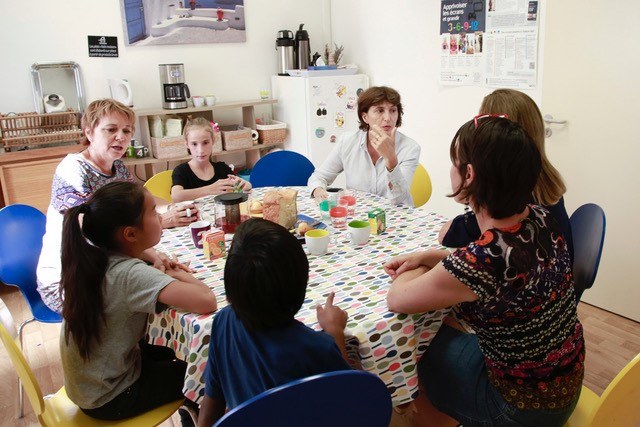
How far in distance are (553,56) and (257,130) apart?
2.30 metres

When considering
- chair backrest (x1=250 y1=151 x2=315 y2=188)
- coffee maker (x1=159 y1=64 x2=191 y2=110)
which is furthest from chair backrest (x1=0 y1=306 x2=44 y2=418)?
coffee maker (x1=159 y1=64 x2=191 y2=110)

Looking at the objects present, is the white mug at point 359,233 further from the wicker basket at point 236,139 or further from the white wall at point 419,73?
the wicker basket at point 236,139

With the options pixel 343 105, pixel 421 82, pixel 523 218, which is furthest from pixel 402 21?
pixel 523 218

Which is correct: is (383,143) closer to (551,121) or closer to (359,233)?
(359,233)

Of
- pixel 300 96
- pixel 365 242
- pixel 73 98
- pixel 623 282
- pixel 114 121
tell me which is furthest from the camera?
pixel 300 96

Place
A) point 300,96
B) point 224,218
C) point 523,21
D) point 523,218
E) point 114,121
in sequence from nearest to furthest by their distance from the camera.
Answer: point 523,218 → point 224,218 → point 114,121 → point 523,21 → point 300,96

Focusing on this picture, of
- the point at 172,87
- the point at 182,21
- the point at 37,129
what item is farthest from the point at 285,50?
the point at 37,129

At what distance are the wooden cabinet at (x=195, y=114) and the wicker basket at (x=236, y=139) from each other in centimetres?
4

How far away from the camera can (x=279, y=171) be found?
316 centimetres

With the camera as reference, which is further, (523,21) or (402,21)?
(402,21)

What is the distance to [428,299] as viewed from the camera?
131 centimetres

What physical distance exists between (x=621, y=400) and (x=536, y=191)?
2.30 feet

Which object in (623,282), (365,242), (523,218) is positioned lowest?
(623,282)

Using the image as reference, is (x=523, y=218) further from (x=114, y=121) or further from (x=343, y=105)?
(x=343, y=105)
